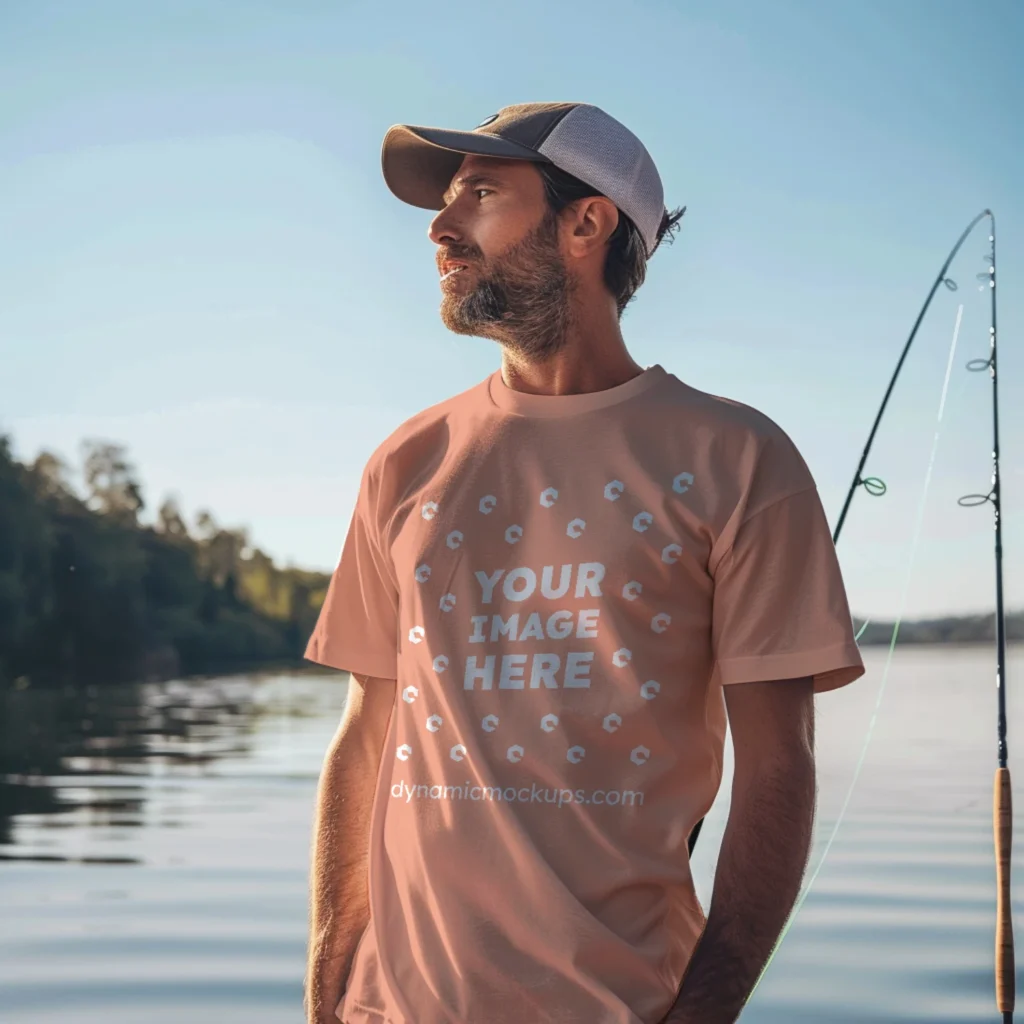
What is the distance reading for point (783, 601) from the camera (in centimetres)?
184

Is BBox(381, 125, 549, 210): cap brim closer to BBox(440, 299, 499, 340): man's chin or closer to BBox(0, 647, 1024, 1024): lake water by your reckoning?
BBox(440, 299, 499, 340): man's chin

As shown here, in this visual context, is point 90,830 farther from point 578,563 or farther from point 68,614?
point 68,614

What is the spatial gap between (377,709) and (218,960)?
7.13 m

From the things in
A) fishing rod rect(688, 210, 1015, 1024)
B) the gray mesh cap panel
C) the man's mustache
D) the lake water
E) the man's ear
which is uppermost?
the gray mesh cap panel

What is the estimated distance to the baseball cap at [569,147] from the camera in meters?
2.12

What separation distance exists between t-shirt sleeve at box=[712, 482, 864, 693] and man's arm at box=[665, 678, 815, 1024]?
0.04m

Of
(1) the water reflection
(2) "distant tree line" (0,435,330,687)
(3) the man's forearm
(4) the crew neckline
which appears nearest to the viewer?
(3) the man's forearm

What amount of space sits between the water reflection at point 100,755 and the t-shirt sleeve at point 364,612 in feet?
36.4

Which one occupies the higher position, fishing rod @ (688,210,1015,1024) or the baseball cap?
the baseball cap

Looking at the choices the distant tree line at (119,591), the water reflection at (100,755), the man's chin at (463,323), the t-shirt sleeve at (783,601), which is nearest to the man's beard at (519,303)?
the man's chin at (463,323)

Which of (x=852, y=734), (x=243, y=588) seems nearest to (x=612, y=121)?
(x=852, y=734)

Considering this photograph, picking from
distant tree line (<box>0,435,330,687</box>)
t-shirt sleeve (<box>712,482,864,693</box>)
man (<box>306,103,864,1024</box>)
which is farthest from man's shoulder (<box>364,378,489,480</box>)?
distant tree line (<box>0,435,330,687</box>)

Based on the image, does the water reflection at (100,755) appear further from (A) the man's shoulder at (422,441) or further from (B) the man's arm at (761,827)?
(B) the man's arm at (761,827)

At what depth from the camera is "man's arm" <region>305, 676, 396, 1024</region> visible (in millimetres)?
2041
